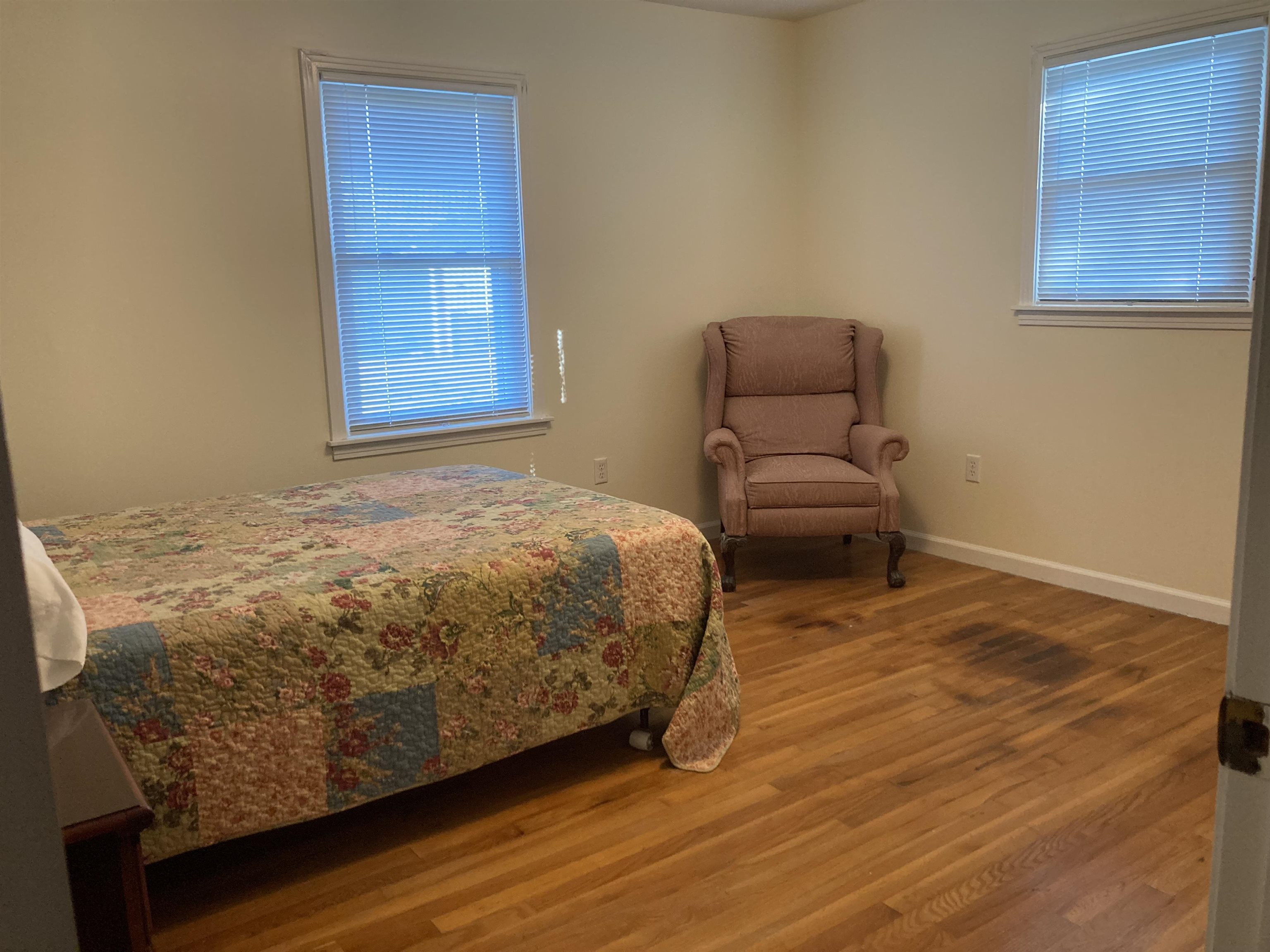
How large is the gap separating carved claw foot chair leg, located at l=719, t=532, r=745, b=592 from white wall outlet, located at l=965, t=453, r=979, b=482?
3.56 feet

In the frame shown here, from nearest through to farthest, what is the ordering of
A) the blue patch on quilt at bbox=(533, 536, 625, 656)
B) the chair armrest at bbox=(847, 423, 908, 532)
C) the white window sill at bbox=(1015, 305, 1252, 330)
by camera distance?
the blue patch on quilt at bbox=(533, 536, 625, 656), the white window sill at bbox=(1015, 305, 1252, 330), the chair armrest at bbox=(847, 423, 908, 532)

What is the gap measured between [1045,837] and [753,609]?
170 cm

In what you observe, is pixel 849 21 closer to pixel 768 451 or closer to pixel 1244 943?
pixel 768 451

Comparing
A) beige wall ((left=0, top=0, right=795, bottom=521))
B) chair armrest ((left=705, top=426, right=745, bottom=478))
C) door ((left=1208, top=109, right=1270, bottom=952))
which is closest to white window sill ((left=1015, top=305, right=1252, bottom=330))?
chair armrest ((left=705, top=426, right=745, bottom=478))

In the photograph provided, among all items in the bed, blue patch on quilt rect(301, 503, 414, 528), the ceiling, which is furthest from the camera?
the ceiling

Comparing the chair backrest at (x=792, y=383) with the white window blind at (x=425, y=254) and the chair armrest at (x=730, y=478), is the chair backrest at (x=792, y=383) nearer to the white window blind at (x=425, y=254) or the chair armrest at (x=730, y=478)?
the chair armrest at (x=730, y=478)

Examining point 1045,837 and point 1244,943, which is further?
point 1045,837

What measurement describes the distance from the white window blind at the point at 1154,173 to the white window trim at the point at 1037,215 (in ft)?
0.08

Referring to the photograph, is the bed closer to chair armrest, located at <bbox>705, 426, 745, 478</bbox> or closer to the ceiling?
chair armrest, located at <bbox>705, 426, 745, 478</bbox>

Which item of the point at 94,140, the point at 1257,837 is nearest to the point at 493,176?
the point at 94,140

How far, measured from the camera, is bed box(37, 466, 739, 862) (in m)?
1.99

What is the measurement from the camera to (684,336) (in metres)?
4.81

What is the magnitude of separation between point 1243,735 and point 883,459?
349 cm

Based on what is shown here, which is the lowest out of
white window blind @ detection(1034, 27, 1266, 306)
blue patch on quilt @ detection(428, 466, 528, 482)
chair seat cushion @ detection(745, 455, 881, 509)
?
chair seat cushion @ detection(745, 455, 881, 509)
